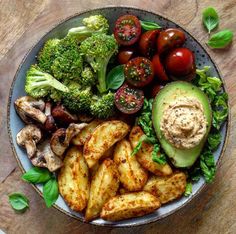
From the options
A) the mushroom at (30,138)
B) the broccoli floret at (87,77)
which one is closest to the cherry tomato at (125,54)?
the broccoli floret at (87,77)

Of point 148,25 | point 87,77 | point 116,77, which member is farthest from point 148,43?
point 87,77

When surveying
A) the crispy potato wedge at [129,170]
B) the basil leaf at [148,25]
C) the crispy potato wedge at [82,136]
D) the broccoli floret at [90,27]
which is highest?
the broccoli floret at [90,27]

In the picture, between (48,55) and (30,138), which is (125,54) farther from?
(30,138)

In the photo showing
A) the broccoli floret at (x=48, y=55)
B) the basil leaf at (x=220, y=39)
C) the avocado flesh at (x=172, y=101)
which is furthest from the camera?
the basil leaf at (x=220, y=39)

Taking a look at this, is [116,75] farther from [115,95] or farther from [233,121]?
[233,121]

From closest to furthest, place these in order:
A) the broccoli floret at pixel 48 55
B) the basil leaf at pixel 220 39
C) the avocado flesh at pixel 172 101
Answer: the avocado flesh at pixel 172 101
the broccoli floret at pixel 48 55
the basil leaf at pixel 220 39

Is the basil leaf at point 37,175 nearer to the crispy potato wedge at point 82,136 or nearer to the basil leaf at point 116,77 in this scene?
the crispy potato wedge at point 82,136

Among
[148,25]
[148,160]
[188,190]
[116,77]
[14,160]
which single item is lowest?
[188,190]
